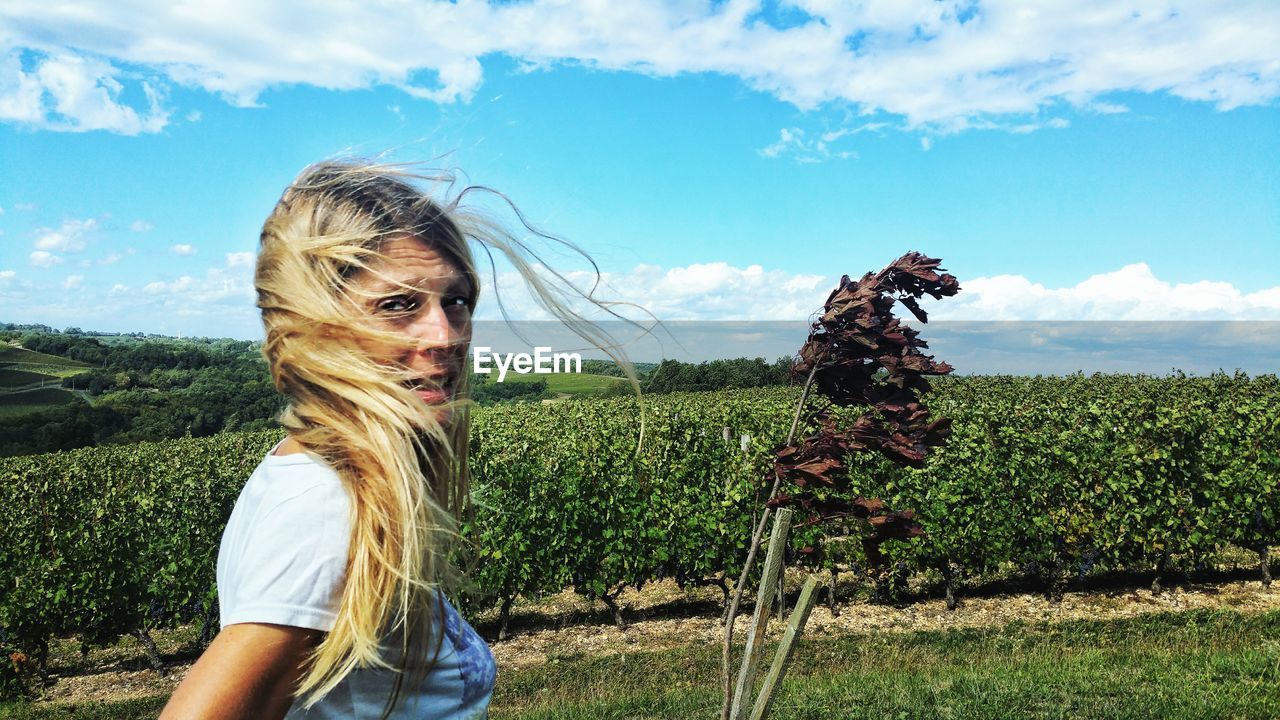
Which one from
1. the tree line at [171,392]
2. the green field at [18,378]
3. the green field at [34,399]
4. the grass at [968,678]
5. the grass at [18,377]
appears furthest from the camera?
the grass at [18,377]

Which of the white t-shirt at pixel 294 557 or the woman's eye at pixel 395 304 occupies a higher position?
the woman's eye at pixel 395 304

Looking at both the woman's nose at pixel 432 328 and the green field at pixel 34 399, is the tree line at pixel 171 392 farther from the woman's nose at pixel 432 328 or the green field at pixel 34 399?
the woman's nose at pixel 432 328

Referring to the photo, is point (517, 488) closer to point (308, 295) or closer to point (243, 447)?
point (308, 295)

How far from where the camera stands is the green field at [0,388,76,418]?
58000mm

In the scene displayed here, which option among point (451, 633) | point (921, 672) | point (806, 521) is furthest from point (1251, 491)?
point (451, 633)

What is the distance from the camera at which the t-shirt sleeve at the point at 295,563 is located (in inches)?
33.9

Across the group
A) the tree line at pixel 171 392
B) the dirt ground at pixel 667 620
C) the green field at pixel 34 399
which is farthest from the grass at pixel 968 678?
the green field at pixel 34 399

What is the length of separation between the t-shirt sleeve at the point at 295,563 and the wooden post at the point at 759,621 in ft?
3.43

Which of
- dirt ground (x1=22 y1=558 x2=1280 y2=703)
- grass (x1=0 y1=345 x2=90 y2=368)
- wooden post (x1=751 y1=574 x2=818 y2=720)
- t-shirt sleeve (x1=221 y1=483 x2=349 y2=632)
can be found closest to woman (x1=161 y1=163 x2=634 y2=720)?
t-shirt sleeve (x1=221 y1=483 x2=349 y2=632)

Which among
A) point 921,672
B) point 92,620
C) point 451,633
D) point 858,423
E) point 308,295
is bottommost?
point 92,620

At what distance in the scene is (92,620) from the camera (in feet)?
28.0

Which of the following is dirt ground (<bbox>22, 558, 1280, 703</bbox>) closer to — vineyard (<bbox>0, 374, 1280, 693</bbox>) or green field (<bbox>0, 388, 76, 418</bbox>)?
vineyard (<bbox>0, 374, 1280, 693</bbox>)

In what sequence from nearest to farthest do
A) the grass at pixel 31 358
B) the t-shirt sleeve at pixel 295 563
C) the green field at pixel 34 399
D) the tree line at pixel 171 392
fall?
the t-shirt sleeve at pixel 295 563
the tree line at pixel 171 392
the green field at pixel 34 399
the grass at pixel 31 358

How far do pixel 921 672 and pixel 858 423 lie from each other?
5.18 m
